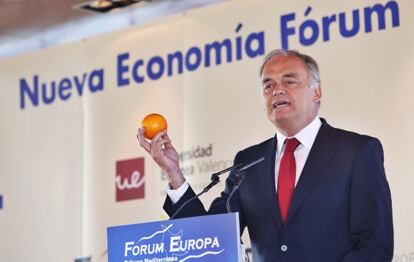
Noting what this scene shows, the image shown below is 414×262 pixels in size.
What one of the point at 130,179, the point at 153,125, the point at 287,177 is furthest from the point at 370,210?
the point at 130,179

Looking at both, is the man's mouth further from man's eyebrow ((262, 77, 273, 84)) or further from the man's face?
man's eyebrow ((262, 77, 273, 84))

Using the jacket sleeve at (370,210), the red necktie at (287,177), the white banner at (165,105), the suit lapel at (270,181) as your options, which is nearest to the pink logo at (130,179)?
the white banner at (165,105)

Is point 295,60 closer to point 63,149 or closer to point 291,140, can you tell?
point 291,140

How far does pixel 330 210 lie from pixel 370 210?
155 millimetres

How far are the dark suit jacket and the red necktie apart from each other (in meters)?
0.03

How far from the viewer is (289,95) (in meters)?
3.51

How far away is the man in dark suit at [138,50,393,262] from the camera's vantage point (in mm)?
3203

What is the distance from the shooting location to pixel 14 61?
25.9 ft

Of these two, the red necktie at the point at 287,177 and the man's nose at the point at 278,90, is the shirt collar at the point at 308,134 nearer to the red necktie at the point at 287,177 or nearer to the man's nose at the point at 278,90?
the red necktie at the point at 287,177

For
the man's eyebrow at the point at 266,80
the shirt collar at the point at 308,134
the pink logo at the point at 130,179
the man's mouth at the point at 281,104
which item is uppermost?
the pink logo at the point at 130,179

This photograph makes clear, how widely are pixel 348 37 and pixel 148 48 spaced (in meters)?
1.87

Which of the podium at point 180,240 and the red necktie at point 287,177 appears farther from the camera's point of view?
the red necktie at point 287,177

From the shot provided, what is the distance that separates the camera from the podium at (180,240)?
2865mm

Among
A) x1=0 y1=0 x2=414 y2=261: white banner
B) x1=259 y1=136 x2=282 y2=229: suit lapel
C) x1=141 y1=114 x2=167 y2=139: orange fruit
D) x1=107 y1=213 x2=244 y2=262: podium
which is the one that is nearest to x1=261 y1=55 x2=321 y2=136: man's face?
x1=259 y1=136 x2=282 y2=229: suit lapel
